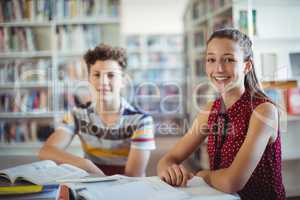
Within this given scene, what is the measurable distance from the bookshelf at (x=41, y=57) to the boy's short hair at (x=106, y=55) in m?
0.16

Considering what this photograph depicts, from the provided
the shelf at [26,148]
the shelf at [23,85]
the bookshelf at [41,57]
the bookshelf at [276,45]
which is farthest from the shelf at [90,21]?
the bookshelf at [276,45]

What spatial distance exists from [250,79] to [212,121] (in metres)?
0.14

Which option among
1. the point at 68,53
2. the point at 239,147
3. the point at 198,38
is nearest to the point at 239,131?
the point at 239,147

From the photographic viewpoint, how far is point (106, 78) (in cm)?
95

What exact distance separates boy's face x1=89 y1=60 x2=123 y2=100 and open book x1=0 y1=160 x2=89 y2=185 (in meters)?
0.26

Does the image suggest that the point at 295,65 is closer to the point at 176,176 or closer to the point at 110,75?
the point at 176,176

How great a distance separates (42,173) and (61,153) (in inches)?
8.0

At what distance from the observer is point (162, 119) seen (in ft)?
3.14

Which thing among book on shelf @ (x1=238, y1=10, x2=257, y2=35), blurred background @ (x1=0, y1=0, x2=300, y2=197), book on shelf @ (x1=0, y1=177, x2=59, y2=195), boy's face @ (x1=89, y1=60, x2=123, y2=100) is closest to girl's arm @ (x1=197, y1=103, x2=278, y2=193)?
blurred background @ (x1=0, y1=0, x2=300, y2=197)

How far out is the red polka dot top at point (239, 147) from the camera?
2.19 ft

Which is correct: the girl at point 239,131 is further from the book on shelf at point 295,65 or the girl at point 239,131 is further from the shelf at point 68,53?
the shelf at point 68,53

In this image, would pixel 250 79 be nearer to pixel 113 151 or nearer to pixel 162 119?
pixel 162 119

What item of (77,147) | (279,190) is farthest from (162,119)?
(279,190)

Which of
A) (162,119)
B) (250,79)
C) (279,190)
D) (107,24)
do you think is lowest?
(279,190)
